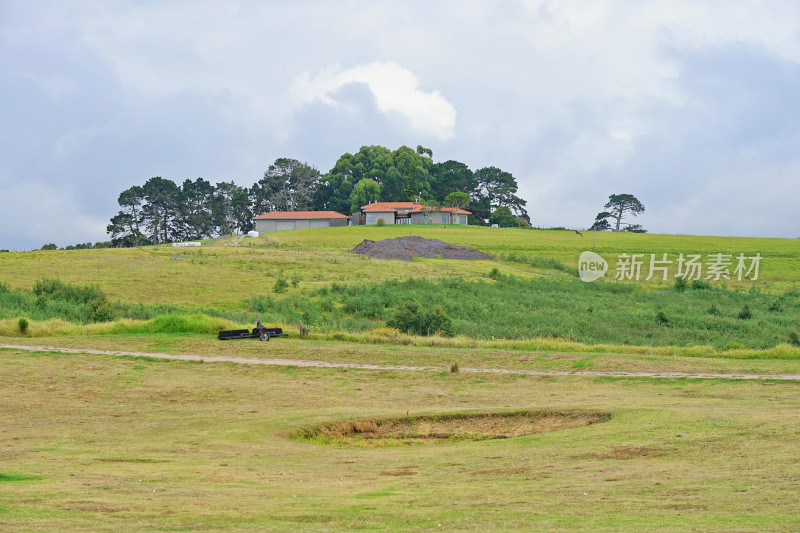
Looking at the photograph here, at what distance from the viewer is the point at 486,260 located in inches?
3327

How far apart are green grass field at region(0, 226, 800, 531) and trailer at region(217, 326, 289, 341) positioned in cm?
75

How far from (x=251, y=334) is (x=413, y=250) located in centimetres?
5250

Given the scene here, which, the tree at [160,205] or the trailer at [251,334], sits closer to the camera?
the trailer at [251,334]

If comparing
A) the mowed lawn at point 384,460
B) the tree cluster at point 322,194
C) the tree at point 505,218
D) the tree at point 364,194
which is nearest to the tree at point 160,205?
the tree cluster at point 322,194

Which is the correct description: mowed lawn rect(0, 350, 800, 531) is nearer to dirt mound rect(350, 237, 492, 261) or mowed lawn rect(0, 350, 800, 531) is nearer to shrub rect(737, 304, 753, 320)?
shrub rect(737, 304, 753, 320)

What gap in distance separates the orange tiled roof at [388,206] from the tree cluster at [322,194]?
4.74 metres

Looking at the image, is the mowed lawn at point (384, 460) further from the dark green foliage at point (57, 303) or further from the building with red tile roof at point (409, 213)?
the building with red tile roof at point (409, 213)

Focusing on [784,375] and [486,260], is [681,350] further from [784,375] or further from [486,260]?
[486,260]

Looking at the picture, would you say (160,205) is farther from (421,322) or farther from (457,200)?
(421,322)

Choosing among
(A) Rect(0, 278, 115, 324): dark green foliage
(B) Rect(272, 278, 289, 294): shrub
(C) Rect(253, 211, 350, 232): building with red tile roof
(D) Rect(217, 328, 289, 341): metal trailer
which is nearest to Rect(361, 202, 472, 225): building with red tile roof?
(C) Rect(253, 211, 350, 232): building with red tile roof

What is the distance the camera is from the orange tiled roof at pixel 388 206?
453 ft

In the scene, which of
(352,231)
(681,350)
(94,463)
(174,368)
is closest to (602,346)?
(681,350)

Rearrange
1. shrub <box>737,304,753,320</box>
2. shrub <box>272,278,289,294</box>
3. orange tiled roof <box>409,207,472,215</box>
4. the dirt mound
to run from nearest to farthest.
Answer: shrub <box>737,304,753,320</box> → shrub <box>272,278,289,294</box> → the dirt mound → orange tiled roof <box>409,207,472,215</box>

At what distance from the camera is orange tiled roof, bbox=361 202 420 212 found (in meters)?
138
